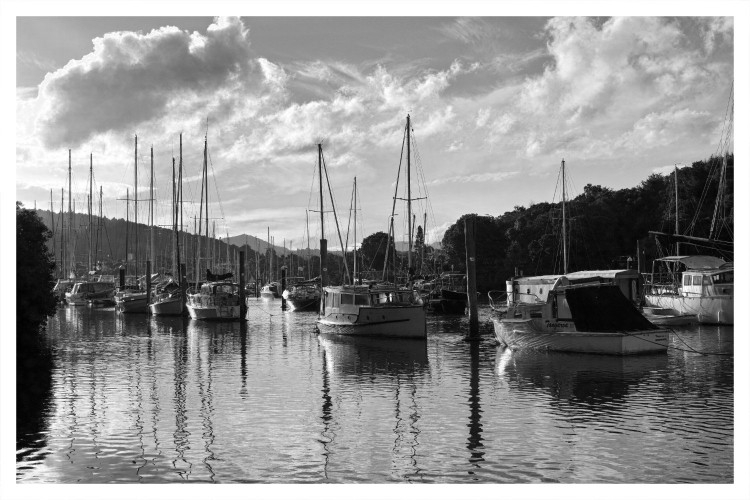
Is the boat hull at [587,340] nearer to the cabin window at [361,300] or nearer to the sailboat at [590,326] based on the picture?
the sailboat at [590,326]

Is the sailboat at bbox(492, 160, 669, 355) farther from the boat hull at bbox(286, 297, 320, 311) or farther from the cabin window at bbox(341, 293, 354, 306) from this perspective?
the boat hull at bbox(286, 297, 320, 311)

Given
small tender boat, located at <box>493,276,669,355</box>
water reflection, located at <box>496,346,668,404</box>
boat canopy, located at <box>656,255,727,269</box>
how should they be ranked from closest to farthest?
water reflection, located at <box>496,346,668,404</box> < small tender boat, located at <box>493,276,669,355</box> < boat canopy, located at <box>656,255,727,269</box>

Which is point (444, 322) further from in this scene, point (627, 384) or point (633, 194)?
point (633, 194)

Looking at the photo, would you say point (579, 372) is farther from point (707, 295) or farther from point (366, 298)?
point (707, 295)

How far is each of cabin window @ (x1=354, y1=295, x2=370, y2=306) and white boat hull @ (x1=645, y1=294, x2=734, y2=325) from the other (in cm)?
2096

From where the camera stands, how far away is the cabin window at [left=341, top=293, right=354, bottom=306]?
40.3 metres

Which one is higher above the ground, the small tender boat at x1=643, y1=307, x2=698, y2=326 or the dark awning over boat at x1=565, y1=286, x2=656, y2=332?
the dark awning over boat at x1=565, y1=286, x2=656, y2=332

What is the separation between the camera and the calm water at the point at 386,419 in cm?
1370

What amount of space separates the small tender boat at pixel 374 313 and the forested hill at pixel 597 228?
3756 centimetres

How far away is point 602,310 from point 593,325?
0.70 meters

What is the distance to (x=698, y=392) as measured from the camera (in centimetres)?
2089

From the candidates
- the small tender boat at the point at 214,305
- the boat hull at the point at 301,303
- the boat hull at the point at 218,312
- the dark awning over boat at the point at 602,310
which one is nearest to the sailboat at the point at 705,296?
the dark awning over boat at the point at 602,310

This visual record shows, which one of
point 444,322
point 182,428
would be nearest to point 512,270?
point 444,322

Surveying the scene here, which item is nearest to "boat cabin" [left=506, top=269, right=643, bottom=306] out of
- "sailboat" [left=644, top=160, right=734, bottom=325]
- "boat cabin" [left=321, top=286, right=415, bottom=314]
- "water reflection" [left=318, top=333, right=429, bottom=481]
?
"sailboat" [left=644, top=160, right=734, bottom=325]
